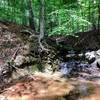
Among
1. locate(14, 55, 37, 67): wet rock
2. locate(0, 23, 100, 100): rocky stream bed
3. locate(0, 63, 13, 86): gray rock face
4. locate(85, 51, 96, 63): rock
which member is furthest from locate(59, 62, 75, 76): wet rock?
locate(0, 63, 13, 86): gray rock face

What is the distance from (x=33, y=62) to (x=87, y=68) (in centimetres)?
228

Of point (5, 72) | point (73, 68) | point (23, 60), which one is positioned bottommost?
point (73, 68)

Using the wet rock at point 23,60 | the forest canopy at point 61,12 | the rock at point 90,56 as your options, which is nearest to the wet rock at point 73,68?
the rock at point 90,56

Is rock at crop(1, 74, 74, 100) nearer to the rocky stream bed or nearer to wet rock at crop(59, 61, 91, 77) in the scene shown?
the rocky stream bed

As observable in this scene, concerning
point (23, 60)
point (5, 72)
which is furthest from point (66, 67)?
point (5, 72)

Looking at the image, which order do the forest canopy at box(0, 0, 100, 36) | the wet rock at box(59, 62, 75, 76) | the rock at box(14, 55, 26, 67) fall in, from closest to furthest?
1. the rock at box(14, 55, 26, 67)
2. the wet rock at box(59, 62, 75, 76)
3. the forest canopy at box(0, 0, 100, 36)

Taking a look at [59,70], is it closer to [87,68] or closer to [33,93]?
[87,68]

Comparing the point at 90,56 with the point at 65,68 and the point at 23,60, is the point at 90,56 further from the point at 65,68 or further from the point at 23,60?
the point at 23,60

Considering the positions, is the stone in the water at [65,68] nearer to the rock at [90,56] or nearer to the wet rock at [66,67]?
the wet rock at [66,67]

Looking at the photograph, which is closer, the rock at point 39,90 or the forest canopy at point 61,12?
the rock at point 39,90

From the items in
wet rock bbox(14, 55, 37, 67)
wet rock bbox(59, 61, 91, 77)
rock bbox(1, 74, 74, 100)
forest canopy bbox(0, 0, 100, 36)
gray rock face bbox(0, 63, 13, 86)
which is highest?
forest canopy bbox(0, 0, 100, 36)

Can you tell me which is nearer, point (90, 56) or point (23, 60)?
point (23, 60)

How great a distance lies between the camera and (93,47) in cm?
1314

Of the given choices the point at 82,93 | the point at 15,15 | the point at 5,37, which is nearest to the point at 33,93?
the point at 82,93
